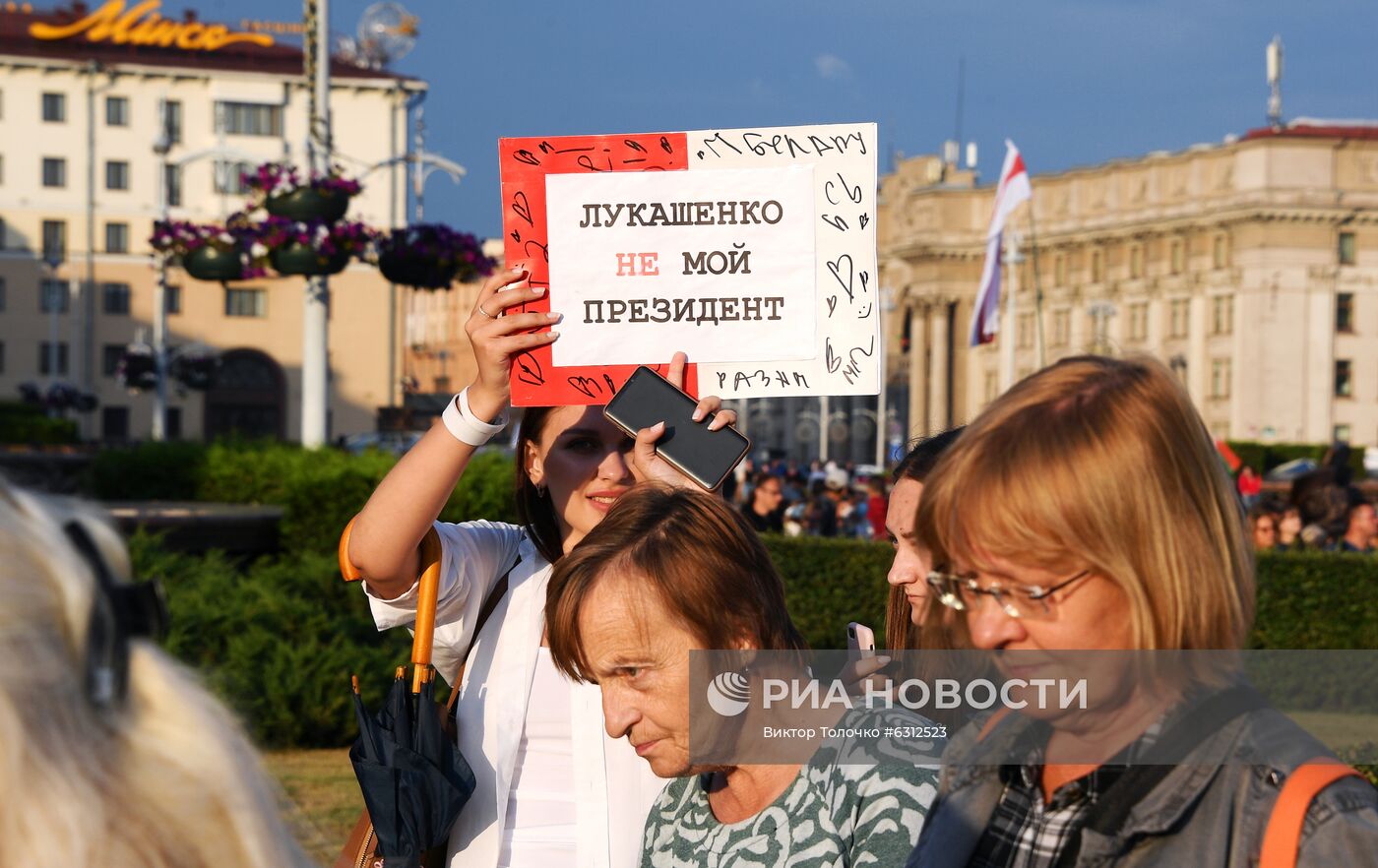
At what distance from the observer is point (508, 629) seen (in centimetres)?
273

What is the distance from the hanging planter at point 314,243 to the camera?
520 inches

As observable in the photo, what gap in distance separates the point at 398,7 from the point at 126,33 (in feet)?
103

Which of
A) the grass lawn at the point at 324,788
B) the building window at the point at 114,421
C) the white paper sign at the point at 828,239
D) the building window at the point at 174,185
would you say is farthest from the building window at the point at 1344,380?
the white paper sign at the point at 828,239

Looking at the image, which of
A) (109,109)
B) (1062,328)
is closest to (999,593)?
(109,109)

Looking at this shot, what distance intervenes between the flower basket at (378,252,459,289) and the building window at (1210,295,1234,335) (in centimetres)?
6788

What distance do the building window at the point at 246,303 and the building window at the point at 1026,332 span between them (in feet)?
129

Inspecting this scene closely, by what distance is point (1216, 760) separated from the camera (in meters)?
1.41

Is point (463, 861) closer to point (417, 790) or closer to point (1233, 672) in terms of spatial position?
point (417, 790)

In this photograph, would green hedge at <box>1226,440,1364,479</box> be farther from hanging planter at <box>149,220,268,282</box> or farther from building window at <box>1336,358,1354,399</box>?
hanging planter at <box>149,220,268,282</box>

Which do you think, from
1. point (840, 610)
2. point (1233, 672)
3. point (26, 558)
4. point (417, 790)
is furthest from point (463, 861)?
point (840, 610)

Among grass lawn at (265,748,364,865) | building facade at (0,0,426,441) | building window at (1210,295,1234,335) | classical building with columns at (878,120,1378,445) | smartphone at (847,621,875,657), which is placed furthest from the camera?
building window at (1210,295,1234,335)

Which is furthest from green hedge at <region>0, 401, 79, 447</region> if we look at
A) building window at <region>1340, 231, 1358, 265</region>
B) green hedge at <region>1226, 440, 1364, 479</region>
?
building window at <region>1340, 231, 1358, 265</region>

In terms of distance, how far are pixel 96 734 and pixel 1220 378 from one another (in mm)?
78670

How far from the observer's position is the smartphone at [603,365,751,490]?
262 centimetres
